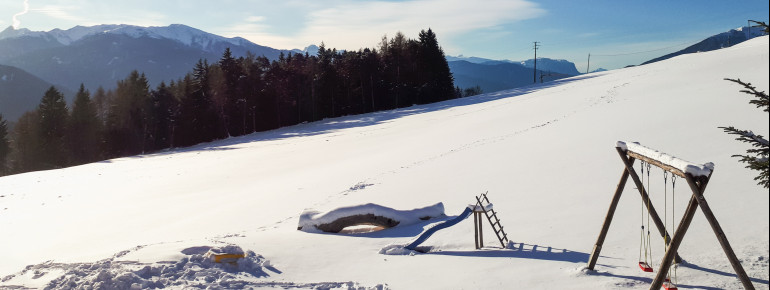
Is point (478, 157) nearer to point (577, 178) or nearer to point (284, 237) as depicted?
point (577, 178)

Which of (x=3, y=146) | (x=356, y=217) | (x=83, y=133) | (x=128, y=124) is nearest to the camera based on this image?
(x=356, y=217)

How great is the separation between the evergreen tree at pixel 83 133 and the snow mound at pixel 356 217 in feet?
168

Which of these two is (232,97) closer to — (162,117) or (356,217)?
(162,117)

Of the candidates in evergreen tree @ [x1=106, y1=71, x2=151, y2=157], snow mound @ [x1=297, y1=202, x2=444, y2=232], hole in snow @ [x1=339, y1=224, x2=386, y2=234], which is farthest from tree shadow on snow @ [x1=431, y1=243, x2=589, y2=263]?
evergreen tree @ [x1=106, y1=71, x2=151, y2=157]

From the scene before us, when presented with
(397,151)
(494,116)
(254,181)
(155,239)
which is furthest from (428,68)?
(155,239)

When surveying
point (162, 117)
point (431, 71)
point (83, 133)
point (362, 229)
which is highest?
point (431, 71)

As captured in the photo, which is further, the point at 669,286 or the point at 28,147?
the point at 28,147

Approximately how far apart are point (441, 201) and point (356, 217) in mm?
3991

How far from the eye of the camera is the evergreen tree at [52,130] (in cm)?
5034

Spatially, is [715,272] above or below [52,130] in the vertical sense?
below

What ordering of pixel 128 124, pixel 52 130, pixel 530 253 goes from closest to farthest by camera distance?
1. pixel 530 253
2. pixel 52 130
3. pixel 128 124

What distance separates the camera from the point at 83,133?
53562mm

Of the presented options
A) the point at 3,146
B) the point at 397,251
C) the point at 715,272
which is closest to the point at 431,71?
the point at 3,146

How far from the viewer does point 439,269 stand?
30.1ft
